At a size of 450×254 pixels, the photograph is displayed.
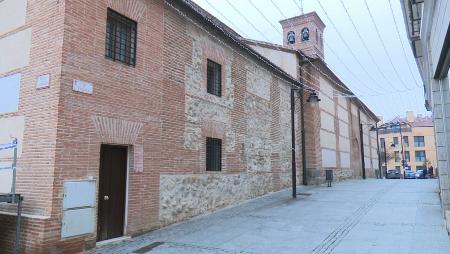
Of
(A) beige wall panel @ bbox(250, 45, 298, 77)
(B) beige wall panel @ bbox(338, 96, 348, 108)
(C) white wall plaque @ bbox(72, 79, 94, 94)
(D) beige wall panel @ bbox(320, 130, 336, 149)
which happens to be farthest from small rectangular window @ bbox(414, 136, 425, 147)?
(C) white wall plaque @ bbox(72, 79, 94, 94)

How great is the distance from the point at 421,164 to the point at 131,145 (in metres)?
70.1

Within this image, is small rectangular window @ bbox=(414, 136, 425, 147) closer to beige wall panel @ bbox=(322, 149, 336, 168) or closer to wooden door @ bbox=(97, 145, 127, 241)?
beige wall panel @ bbox=(322, 149, 336, 168)

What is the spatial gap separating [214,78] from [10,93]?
6.19 meters

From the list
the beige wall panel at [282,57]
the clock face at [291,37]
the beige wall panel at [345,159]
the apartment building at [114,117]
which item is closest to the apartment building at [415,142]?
the clock face at [291,37]

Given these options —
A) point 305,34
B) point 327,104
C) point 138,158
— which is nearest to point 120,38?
point 138,158

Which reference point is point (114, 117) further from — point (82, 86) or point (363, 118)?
point (363, 118)

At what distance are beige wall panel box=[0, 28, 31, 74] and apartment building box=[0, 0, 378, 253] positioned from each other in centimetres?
2

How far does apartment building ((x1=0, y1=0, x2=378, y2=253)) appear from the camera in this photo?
23.2 ft

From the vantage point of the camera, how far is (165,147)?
9.59m

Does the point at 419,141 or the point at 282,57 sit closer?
the point at 282,57

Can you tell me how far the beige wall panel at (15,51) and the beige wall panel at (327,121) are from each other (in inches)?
682

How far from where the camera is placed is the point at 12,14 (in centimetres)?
831

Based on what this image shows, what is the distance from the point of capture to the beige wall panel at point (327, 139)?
22.0m

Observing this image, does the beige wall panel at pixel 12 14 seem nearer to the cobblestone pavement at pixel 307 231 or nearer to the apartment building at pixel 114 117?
the apartment building at pixel 114 117
